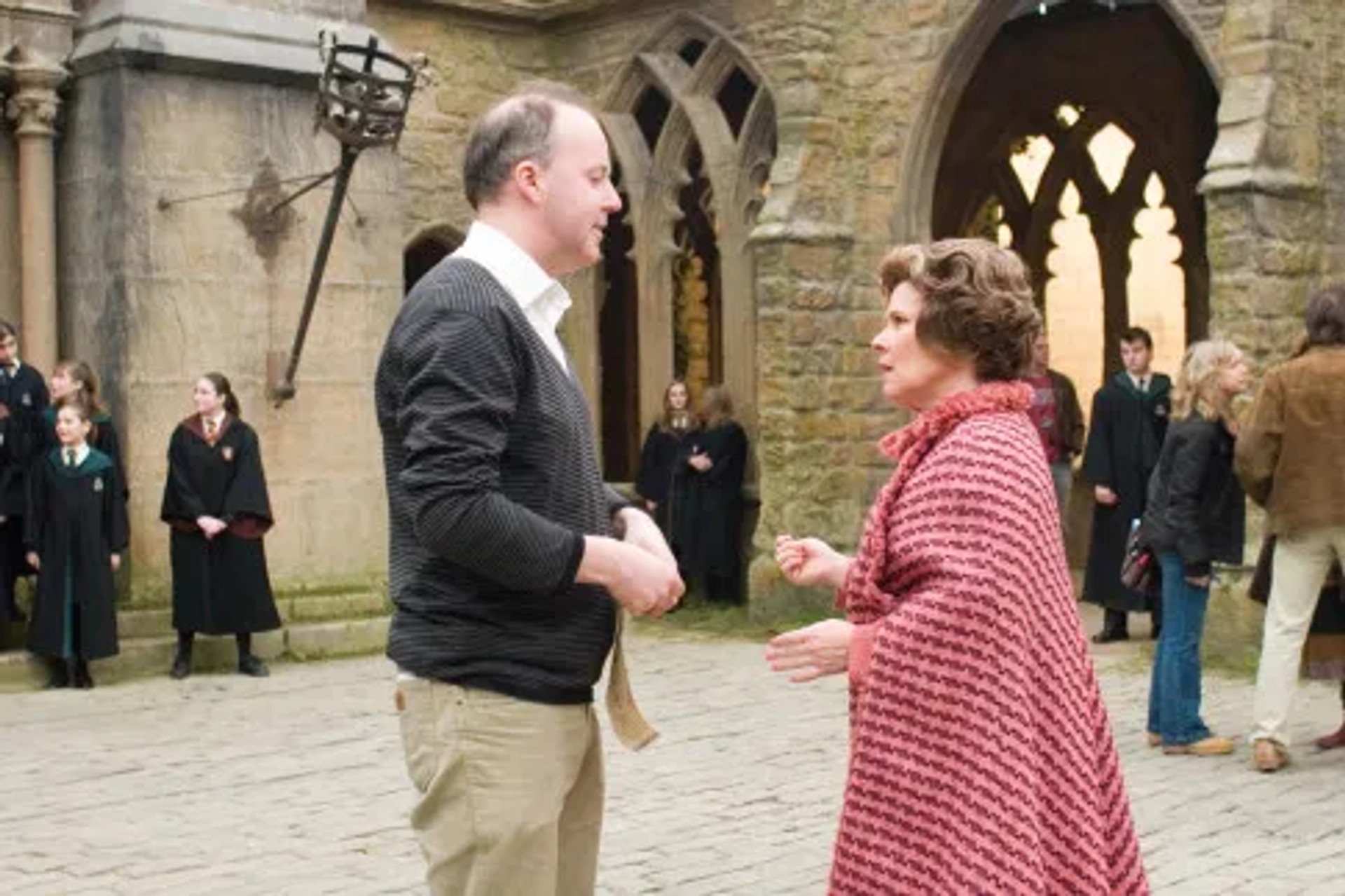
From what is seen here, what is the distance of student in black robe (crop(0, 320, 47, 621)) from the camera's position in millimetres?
9578

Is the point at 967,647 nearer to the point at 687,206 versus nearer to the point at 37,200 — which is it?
the point at 37,200

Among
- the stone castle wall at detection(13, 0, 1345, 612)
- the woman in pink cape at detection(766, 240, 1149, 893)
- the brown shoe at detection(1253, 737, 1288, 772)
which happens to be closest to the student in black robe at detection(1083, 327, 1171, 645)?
the stone castle wall at detection(13, 0, 1345, 612)

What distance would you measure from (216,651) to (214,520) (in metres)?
0.79

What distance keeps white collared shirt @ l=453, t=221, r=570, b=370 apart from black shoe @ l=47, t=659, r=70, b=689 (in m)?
7.15

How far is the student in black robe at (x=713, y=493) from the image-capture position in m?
13.1

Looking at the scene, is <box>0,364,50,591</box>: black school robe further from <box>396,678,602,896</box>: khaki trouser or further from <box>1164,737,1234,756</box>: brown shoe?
<box>396,678,602,896</box>: khaki trouser

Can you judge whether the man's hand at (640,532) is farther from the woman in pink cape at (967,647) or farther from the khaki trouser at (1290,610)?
the khaki trouser at (1290,610)

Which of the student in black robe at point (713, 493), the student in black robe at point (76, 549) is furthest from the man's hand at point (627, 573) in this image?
the student in black robe at point (713, 493)

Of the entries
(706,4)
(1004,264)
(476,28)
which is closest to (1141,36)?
(706,4)

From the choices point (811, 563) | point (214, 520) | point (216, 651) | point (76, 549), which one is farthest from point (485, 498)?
point (216, 651)

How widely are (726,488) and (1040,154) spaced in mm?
5857

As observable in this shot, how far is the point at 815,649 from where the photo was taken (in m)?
2.88

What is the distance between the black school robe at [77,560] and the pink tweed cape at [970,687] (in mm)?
7015

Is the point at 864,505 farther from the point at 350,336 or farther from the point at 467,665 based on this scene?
the point at 467,665
